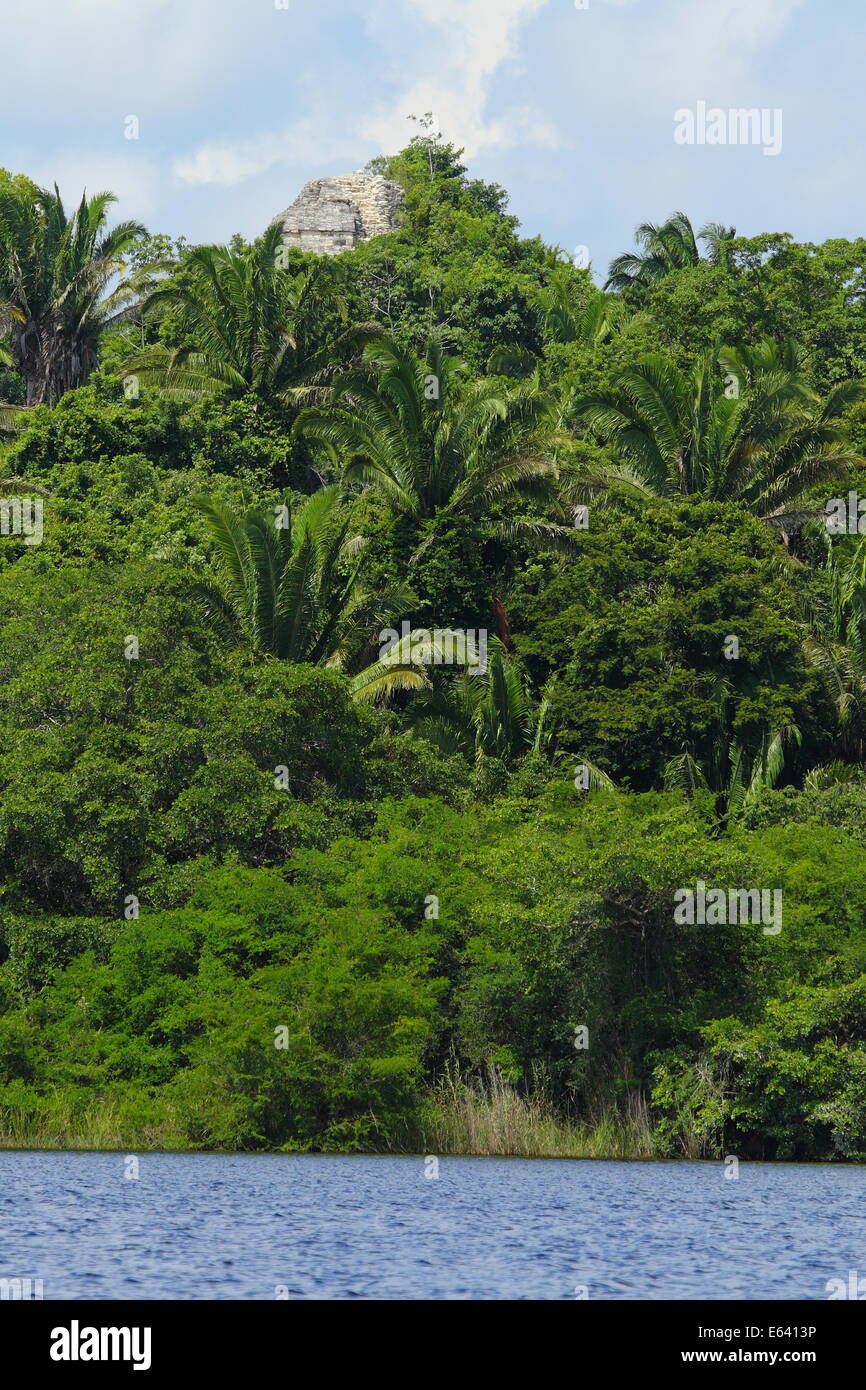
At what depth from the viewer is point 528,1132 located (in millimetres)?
24562

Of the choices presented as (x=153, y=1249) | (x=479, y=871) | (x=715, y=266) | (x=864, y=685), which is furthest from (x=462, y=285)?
(x=153, y=1249)

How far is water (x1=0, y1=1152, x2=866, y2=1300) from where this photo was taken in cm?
1374

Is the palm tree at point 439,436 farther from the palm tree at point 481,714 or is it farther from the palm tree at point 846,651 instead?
the palm tree at point 846,651

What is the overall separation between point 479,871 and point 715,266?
2909cm

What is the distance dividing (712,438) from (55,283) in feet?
72.7

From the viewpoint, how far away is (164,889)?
1058 inches

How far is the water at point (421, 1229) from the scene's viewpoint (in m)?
13.7

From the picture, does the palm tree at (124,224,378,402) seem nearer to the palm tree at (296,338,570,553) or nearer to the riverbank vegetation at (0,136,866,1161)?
the riverbank vegetation at (0,136,866,1161)

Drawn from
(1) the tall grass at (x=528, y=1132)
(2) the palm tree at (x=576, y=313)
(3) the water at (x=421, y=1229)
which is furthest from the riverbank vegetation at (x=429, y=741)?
(2) the palm tree at (x=576, y=313)

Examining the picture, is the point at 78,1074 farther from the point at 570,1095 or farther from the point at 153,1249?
the point at 153,1249

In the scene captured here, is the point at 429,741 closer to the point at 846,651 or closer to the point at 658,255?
the point at 846,651

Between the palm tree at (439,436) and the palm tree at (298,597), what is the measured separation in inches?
96.4

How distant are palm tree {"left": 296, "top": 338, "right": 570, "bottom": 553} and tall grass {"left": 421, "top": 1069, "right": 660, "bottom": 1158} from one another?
1426cm

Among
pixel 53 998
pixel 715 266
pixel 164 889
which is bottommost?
pixel 53 998
